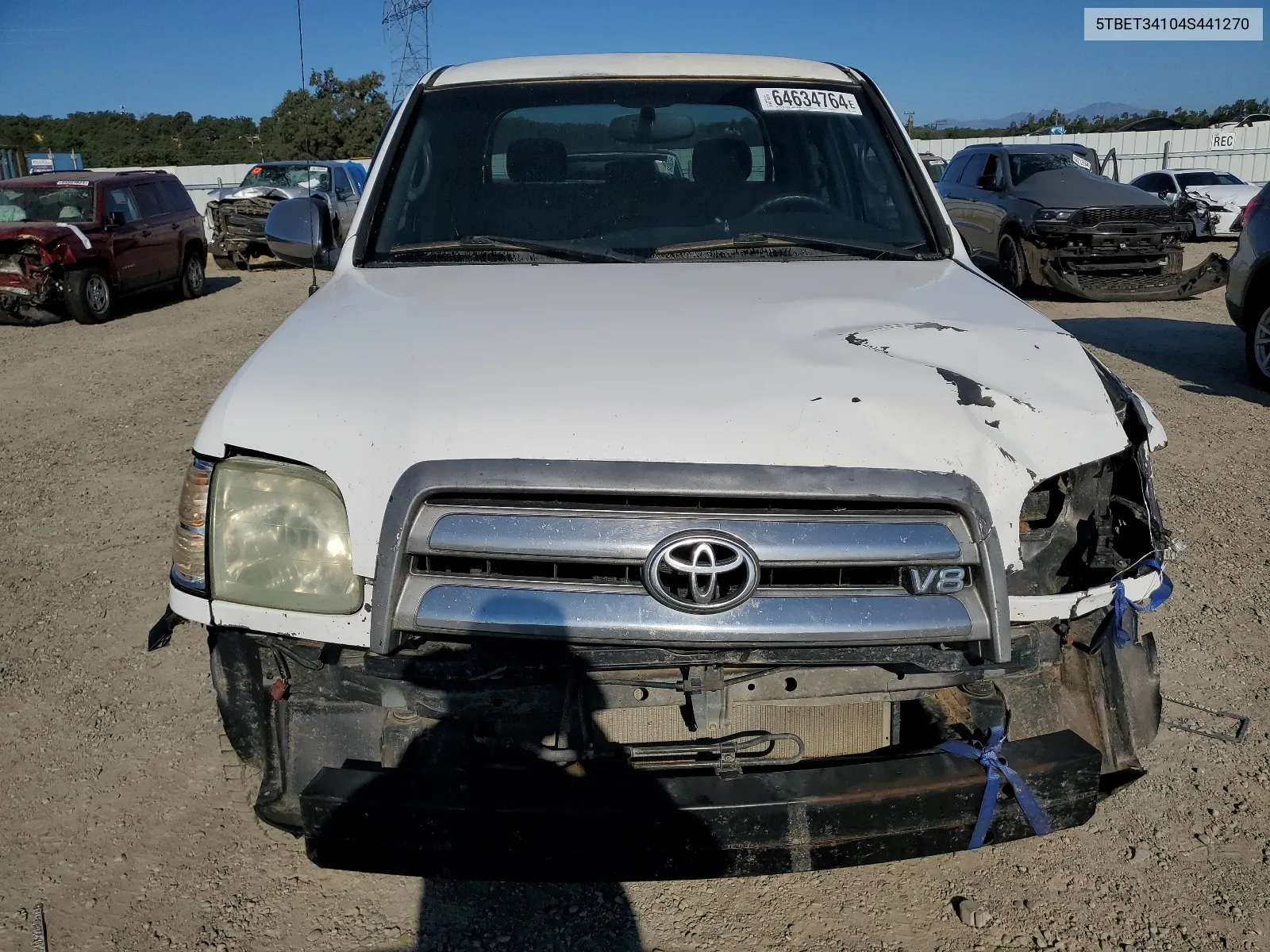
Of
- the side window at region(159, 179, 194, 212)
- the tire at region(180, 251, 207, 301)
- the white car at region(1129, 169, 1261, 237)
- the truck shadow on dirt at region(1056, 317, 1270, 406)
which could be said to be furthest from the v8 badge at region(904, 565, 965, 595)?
the white car at region(1129, 169, 1261, 237)

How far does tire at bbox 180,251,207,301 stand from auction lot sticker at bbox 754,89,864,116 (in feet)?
45.0

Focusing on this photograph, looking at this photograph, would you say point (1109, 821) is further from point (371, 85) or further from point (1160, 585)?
point (371, 85)

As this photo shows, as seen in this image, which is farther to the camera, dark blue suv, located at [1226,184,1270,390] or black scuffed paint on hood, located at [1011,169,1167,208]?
black scuffed paint on hood, located at [1011,169,1167,208]

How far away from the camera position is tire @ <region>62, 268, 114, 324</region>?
41.9 feet

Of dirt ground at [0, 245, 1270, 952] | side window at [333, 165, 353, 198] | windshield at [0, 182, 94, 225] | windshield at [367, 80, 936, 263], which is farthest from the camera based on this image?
side window at [333, 165, 353, 198]

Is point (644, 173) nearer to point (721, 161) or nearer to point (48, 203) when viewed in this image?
point (721, 161)

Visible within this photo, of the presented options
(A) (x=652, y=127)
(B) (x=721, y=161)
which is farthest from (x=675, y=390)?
(A) (x=652, y=127)

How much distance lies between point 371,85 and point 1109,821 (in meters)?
33.5

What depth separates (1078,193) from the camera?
1212 cm

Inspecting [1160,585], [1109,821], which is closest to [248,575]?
[1160,585]

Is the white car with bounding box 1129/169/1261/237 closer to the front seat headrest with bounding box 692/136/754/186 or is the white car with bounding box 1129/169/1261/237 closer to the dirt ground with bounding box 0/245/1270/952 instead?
the dirt ground with bounding box 0/245/1270/952

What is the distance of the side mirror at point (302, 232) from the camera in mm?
3539

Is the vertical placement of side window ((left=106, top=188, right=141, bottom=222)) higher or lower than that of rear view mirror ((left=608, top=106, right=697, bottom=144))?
higher

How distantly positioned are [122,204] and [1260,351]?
13.1 meters
